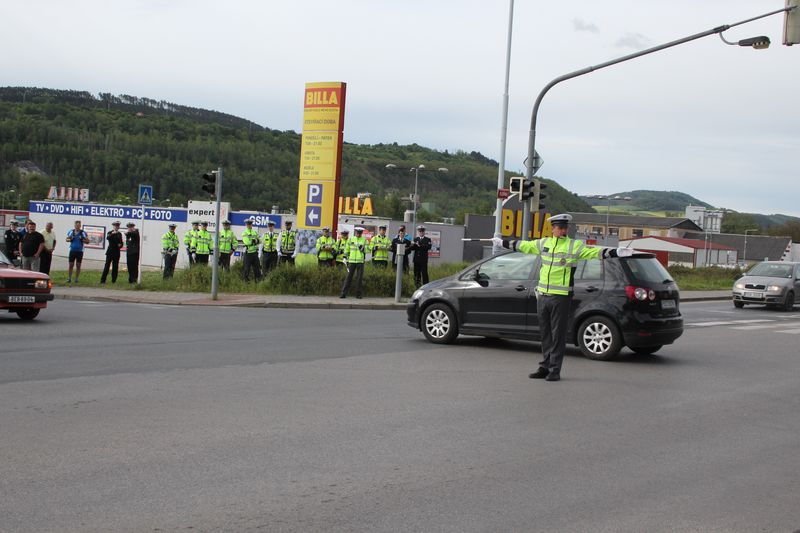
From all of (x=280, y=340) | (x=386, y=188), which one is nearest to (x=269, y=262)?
(x=280, y=340)

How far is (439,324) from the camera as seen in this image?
14.5 metres

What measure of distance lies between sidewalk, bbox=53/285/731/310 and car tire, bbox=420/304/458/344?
791 cm

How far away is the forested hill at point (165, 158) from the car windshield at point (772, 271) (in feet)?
252

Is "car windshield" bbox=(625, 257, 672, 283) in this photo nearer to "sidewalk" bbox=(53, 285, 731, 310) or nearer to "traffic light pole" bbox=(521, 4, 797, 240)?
"traffic light pole" bbox=(521, 4, 797, 240)

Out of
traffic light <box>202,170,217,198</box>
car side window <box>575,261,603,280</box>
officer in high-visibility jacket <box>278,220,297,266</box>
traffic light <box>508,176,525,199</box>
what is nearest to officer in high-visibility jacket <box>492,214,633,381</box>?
car side window <box>575,261,603,280</box>

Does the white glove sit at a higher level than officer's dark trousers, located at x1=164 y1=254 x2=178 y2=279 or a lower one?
higher

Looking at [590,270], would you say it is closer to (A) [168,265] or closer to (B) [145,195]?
(B) [145,195]

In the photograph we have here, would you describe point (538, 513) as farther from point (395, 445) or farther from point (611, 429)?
point (611, 429)

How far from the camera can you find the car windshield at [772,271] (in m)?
29.9

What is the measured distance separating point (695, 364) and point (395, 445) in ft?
24.6

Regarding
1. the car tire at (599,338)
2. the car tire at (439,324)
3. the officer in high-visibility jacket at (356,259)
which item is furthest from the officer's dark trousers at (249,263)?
the car tire at (599,338)

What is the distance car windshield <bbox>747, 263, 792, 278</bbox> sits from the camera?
1177 inches

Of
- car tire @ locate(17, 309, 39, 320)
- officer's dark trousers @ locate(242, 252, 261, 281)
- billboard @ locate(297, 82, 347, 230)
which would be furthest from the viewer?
billboard @ locate(297, 82, 347, 230)

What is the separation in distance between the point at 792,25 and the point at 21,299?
1484 cm
